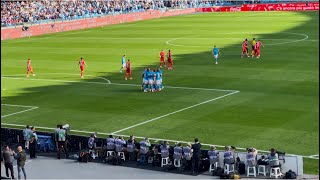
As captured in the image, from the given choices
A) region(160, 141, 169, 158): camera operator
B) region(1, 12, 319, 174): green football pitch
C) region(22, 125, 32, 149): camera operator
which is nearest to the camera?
region(160, 141, 169, 158): camera operator

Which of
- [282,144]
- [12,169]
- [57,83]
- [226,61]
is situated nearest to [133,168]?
[12,169]

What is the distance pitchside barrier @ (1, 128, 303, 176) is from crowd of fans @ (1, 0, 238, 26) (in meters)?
53.4

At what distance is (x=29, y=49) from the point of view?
65.2 m

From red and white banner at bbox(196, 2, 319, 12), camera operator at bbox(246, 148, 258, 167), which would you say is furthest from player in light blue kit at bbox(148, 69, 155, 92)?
red and white banner at bbox(196, 2, 319, 12)

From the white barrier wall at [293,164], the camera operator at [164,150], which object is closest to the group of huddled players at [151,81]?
the camera operator at [164,150]

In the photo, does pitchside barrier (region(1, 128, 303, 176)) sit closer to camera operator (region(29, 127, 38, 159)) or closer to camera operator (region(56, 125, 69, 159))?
camera operator (region(56, 125, 69, 159))

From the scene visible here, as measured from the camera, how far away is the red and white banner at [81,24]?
3081 inches

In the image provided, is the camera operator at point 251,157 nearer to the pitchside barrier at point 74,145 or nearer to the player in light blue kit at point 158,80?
the pitchside barrier at point 74,145

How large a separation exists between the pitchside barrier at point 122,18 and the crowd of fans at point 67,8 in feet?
5.26

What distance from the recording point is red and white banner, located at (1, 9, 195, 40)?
78.2m

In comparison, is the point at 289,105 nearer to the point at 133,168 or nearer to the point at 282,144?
the point at 282,144

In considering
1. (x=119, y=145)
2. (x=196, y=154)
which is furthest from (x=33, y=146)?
(x=196, y=154)

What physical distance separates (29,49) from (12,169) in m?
44.7

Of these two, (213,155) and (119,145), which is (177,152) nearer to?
(213,155)
